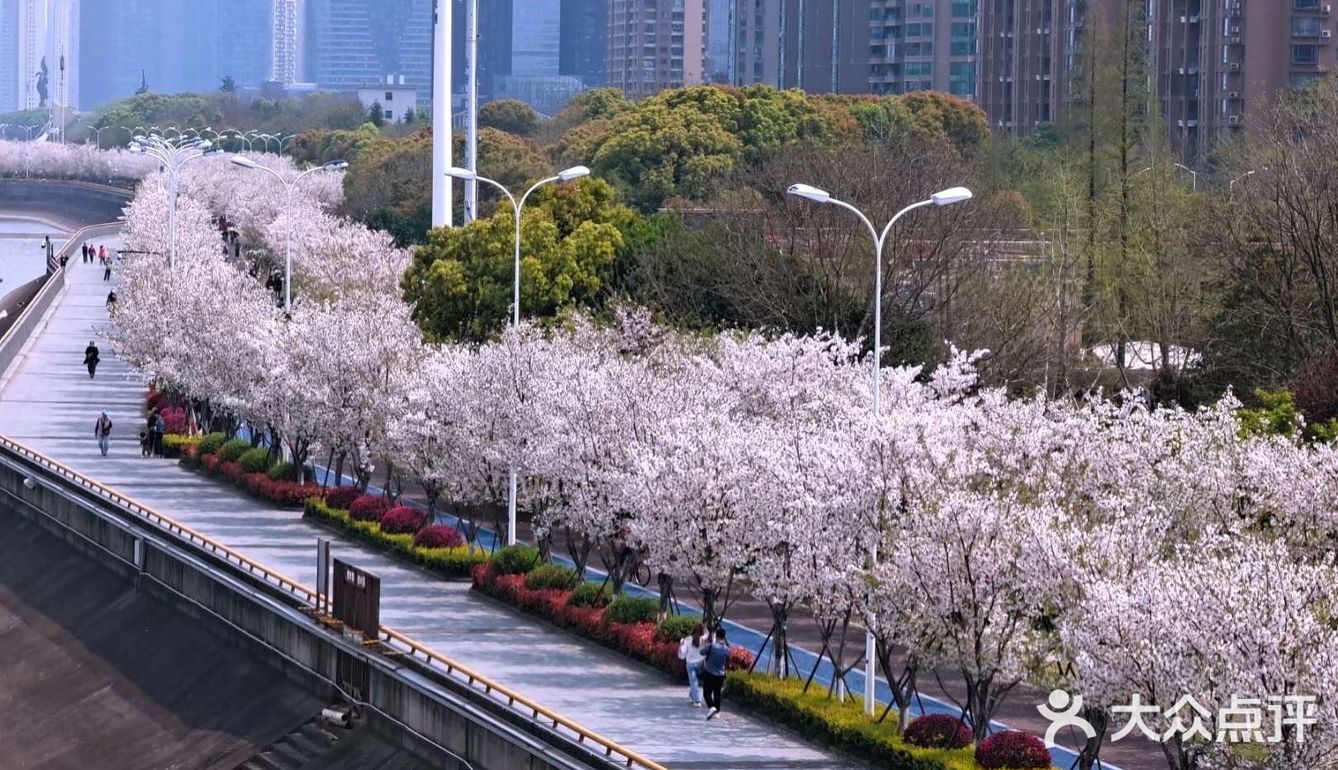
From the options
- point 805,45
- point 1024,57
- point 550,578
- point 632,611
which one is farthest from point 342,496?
point 805,45

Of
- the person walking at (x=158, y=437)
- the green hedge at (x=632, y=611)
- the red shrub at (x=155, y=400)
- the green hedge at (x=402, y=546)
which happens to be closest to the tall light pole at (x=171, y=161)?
the red shrub at (x=155, y=400)

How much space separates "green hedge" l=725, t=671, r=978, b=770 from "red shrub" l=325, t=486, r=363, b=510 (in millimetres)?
18505

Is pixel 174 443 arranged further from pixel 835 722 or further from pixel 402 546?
pixel 835 722

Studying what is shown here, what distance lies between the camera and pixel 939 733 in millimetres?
25938

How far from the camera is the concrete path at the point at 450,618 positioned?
27688 millimetres

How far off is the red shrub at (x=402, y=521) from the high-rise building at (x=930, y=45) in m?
108

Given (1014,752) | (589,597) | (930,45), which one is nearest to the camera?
(1014,752)

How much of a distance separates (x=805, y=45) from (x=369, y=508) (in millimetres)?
118732

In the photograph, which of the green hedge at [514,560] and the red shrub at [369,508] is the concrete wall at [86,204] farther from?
the green hedge at [514,560]

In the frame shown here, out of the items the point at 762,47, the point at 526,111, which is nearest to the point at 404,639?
the point at 526,111

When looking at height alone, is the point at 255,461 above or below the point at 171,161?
below

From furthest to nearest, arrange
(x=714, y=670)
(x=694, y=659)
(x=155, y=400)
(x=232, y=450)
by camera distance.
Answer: (x=155, y=400) → (x=232, y=450) → (x=694, y=659) → (x=714, y=670)

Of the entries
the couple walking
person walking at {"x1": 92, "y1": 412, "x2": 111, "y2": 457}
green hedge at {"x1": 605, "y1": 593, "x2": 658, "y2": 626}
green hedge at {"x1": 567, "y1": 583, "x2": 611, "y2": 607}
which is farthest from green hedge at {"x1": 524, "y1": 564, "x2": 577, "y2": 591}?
person walking at {"x1": 92, "y1": 412, "x2": 111, "y2": 457}

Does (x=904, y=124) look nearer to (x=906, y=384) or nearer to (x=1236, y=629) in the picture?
(x=906, y=384)
